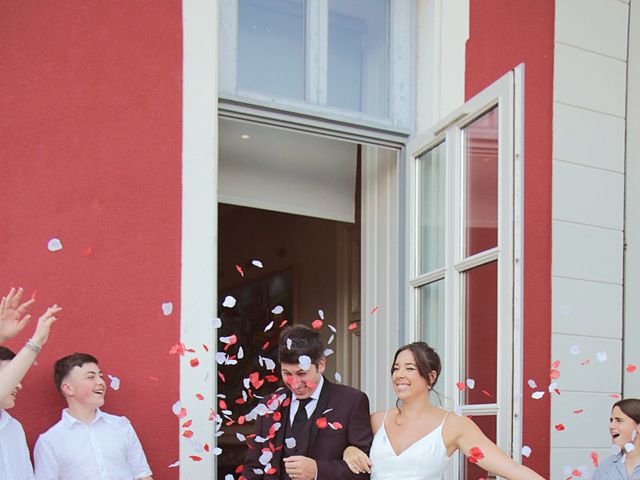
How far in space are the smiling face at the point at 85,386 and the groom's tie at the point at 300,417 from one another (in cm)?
74

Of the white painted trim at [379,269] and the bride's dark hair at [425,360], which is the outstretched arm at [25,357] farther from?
the white painted trim at [379,269]

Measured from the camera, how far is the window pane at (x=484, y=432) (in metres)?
3.59

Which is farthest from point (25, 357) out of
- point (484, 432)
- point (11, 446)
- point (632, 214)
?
point (632, 214)

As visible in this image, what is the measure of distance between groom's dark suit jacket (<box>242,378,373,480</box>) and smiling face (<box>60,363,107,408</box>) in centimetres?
60

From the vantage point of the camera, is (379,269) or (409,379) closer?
(409,379)

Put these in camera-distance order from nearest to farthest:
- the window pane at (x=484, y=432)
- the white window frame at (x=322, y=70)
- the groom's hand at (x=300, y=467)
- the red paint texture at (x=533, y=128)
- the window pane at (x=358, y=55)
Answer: the groom's hand at (x=300, y=467) → the window pane at (x=484, y=432) → the white window frame at (x=322, y=70) → the red paint texture at (x=533, y=128) → the window pane at (x=358, y=55)

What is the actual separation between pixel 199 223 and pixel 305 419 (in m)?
1.04

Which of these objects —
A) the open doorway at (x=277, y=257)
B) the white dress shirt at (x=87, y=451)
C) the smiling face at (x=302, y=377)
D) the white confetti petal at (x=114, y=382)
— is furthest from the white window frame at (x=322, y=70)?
the white dress shirt at (x=87, y=451)

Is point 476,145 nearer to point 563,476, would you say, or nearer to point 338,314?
point 563,476

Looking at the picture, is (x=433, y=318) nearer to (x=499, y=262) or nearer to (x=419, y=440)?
(x=499, y=262)

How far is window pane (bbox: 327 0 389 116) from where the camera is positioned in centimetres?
446

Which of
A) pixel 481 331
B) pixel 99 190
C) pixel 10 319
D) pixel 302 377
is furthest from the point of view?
pixel 481 331

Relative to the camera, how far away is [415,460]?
3023 mm

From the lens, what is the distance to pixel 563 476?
169 inches
